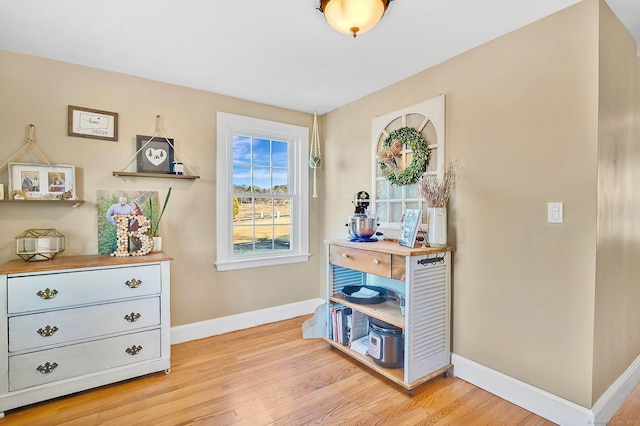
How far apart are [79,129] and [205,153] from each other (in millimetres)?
961

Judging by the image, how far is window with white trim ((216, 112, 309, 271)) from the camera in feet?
10.3

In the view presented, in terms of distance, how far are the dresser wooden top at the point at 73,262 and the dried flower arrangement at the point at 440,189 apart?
1.96 metres

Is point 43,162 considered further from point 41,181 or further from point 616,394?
point 616,394

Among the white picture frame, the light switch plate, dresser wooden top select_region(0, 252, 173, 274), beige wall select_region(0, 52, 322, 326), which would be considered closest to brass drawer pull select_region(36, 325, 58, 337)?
dresser wooden top select_region(0, 252, 173, 274)

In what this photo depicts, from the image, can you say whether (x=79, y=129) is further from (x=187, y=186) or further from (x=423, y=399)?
(x=423, y=399)

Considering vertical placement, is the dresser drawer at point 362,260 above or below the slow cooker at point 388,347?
above

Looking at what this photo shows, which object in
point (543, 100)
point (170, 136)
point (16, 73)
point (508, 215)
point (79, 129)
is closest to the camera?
point (543, 100)

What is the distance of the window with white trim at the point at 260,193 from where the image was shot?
314cm

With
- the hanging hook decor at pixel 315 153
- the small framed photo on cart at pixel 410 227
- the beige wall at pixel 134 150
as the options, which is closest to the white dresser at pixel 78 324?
the beige wall at pixel 134 150

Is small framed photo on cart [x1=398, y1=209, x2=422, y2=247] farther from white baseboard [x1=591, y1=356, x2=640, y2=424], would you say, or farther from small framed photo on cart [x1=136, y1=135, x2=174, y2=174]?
small framed photo on cart [x1=136, y1=135, x2=174, y2=174]

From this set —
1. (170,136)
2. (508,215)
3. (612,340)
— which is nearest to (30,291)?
(170,136)

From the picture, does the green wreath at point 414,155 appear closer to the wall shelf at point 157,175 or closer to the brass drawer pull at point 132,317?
the wall shelf at point 157,175

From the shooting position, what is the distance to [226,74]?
8.64 feet

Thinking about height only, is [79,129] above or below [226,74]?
below
